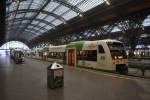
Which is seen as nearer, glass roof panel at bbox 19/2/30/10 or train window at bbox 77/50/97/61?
train window at bbox 77/50/97/61

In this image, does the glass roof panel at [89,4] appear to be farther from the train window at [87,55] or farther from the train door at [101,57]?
the train door at [101,57]

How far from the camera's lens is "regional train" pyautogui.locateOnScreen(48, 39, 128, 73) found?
17.4 metres

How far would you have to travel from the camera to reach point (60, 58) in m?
31.4

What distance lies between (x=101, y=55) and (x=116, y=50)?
144 centimetres

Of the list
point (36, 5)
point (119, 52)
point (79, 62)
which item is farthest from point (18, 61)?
point (119, 52)

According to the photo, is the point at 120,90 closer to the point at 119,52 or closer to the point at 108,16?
the point at 119,52

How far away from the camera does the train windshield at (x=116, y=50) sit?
17567mm

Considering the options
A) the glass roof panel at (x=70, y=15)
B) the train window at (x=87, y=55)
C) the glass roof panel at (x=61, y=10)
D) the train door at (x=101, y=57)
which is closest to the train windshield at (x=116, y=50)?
the train door at (x=101, y=57)

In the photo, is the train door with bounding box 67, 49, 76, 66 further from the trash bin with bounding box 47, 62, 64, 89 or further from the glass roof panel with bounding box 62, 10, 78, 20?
the glass roof panel with bounding box 62, 10, 78, 20

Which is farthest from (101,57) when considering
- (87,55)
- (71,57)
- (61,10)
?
(61,10)

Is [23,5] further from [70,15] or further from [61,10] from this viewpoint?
[70,15]

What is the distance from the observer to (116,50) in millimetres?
17984

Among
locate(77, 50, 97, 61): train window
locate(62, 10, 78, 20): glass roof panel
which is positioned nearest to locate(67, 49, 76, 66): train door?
locate(77, 50, 97, 61): train window

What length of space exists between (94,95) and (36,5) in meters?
39.4
